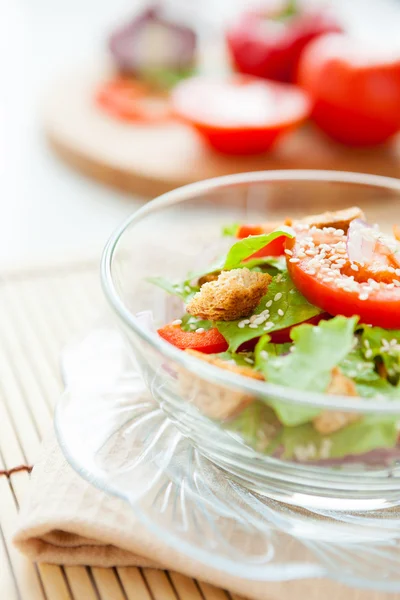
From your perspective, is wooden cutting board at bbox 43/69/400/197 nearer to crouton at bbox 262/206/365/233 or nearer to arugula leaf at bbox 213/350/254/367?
crouton at bbox 262/206/365/233

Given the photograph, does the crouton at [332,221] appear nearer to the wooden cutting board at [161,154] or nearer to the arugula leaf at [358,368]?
the arugula leaf at [358,368]

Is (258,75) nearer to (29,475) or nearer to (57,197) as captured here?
(57,197)

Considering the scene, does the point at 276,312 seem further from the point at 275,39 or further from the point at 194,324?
the point at 275,39

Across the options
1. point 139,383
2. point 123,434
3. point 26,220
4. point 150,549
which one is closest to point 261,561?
point 150,549

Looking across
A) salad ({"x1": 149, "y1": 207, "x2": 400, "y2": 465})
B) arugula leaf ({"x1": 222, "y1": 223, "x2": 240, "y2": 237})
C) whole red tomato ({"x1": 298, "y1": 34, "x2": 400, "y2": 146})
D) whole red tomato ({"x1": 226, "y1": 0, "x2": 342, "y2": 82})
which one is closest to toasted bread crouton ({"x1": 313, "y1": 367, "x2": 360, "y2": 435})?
salad ({"x1": 149, "y1": 207, "x2": 400, "y2": 465})

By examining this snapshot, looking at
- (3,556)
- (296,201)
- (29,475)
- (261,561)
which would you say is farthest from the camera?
(296,201)
